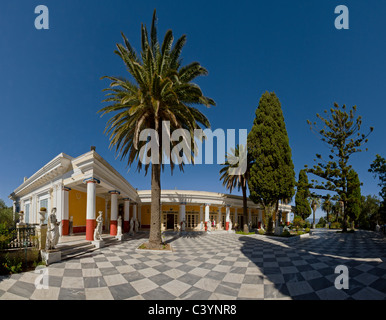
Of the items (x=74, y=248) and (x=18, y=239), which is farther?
(x=74, y=248)

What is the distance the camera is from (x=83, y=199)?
16.0 meters

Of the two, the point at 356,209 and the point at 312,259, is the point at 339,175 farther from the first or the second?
the point at 312,259

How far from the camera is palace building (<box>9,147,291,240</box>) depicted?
11375 millimetres

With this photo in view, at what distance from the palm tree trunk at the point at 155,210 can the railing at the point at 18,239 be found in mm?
5557

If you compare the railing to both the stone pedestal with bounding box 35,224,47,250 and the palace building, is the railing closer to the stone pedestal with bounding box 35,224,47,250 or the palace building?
the stone pedestal with bounding box 35,224,47,250

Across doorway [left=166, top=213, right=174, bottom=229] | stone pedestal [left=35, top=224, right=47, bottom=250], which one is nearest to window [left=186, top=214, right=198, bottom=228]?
doorway [left=166, top=213, right=174, bottom=229]

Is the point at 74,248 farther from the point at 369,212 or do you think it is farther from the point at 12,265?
the point at 369,212

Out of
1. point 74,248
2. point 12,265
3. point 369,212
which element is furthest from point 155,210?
point 369,212

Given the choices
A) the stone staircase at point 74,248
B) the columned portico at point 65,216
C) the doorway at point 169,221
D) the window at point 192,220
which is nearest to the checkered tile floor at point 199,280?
the stone staircase at point 74,248

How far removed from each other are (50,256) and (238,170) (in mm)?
17547

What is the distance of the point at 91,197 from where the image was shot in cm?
1095

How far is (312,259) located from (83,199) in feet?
54.6

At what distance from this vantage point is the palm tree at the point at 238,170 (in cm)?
2052

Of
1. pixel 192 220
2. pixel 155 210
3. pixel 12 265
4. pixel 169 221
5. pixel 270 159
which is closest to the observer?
pixel 12 265
